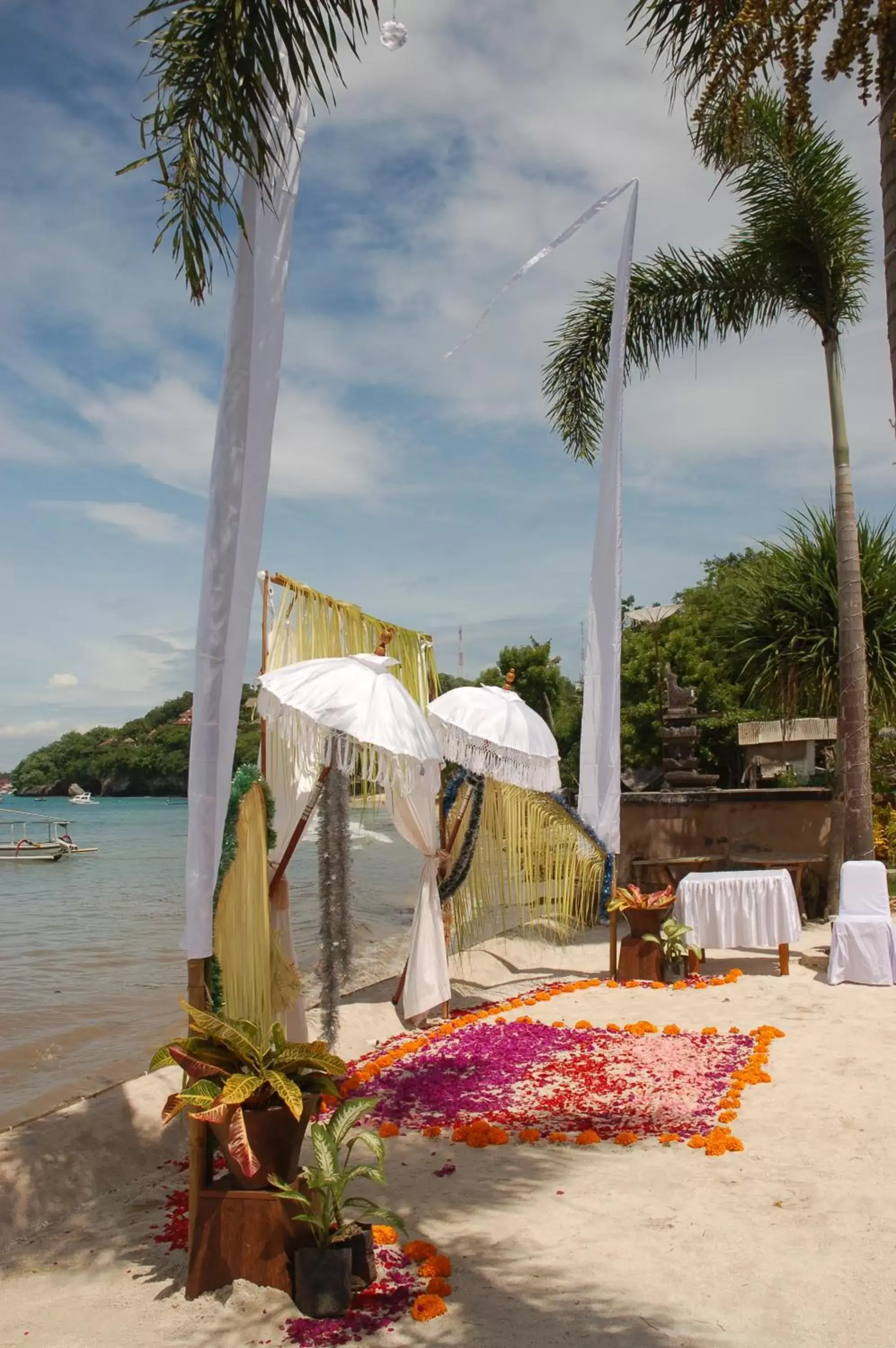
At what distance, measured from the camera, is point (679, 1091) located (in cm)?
530

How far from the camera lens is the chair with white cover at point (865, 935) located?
7.35 m

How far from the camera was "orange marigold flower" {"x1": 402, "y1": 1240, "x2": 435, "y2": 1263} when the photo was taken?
11.5 feet

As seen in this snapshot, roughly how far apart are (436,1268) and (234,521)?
257cm

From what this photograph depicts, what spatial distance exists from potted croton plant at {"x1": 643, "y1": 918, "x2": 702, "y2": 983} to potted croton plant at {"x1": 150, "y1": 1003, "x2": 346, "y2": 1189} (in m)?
4.90

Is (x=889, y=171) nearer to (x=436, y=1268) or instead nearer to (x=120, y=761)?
(x=436, y=1268)

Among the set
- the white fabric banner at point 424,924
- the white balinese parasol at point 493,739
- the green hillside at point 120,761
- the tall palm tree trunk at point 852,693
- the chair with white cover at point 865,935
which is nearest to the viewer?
the white fabric banner at point 424,924

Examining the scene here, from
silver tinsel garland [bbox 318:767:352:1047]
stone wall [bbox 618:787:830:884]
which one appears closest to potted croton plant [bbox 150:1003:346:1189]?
silver tinsel garland [bbox 318:767:352:1047]

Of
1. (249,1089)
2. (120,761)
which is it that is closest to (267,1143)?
(249,1089)

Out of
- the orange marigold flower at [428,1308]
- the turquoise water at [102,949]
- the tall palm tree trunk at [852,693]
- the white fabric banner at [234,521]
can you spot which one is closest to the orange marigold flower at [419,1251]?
the orange marigold flower at [428,1308]

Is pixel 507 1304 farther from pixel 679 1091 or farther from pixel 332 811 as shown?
pixel 332 811

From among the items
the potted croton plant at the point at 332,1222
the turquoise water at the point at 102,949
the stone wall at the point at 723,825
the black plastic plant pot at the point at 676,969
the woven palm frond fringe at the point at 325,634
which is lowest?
the turquoise water at the point at 102,949

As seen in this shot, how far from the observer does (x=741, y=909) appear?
7898mm

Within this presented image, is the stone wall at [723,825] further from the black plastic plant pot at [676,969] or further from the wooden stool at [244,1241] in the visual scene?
the wooden stool at [244,1241]

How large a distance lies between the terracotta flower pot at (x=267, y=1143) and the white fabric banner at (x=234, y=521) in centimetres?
56
